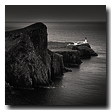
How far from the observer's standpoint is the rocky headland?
30253 mm

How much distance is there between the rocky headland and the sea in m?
1.65

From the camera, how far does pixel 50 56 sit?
3709cm

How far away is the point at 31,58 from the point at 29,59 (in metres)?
0.51

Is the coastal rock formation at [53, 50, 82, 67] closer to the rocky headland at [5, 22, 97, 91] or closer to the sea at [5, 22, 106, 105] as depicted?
the rocky headland at [5, 22, 97, 91]

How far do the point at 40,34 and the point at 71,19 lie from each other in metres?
13.2

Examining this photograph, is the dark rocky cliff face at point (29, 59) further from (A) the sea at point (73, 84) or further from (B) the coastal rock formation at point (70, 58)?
(B) the coastal rock formation at point (70, 58)

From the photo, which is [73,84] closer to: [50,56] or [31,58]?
[31,58]

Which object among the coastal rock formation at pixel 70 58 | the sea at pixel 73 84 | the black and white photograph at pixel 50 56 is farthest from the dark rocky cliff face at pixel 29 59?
the coastal rock formation at pixel 70 58

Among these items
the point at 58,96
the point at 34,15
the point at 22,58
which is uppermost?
the point at 34,15

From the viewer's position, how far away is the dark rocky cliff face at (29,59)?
3023 centimetres

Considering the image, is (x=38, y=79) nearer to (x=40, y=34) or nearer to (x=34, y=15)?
(x=40, y=34)

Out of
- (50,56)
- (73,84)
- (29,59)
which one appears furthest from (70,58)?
(73,84)
